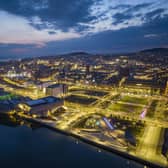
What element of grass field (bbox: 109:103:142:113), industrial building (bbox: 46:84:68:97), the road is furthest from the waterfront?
industrial building (bbox: 46:84:68:97)

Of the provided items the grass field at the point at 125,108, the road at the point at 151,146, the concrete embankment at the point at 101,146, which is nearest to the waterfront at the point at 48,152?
the concrete embankment at the point at 101,146

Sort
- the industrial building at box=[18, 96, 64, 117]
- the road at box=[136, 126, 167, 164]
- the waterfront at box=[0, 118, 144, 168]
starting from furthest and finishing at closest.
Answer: the industrial building at box=[18, 96, 64, 117] → the waterfront at box=[0, 118, 144, 168] → the road at box=[136, 126, 167, 164]

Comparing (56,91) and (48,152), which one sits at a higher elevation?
(56,91)

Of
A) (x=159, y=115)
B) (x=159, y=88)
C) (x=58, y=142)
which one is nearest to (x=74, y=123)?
(x=58, y=142)

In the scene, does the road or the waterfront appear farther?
the waterfront

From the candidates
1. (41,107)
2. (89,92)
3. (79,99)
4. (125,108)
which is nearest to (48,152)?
(41,107)

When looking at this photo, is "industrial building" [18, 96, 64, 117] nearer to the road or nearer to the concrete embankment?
the concrete embankment

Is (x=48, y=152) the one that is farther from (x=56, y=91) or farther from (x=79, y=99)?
(x=56, y=91)

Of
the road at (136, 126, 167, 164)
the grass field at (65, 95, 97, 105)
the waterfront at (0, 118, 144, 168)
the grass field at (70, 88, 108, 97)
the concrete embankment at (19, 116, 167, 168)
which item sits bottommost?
the waterfront at (0, 118, 144, 168)
